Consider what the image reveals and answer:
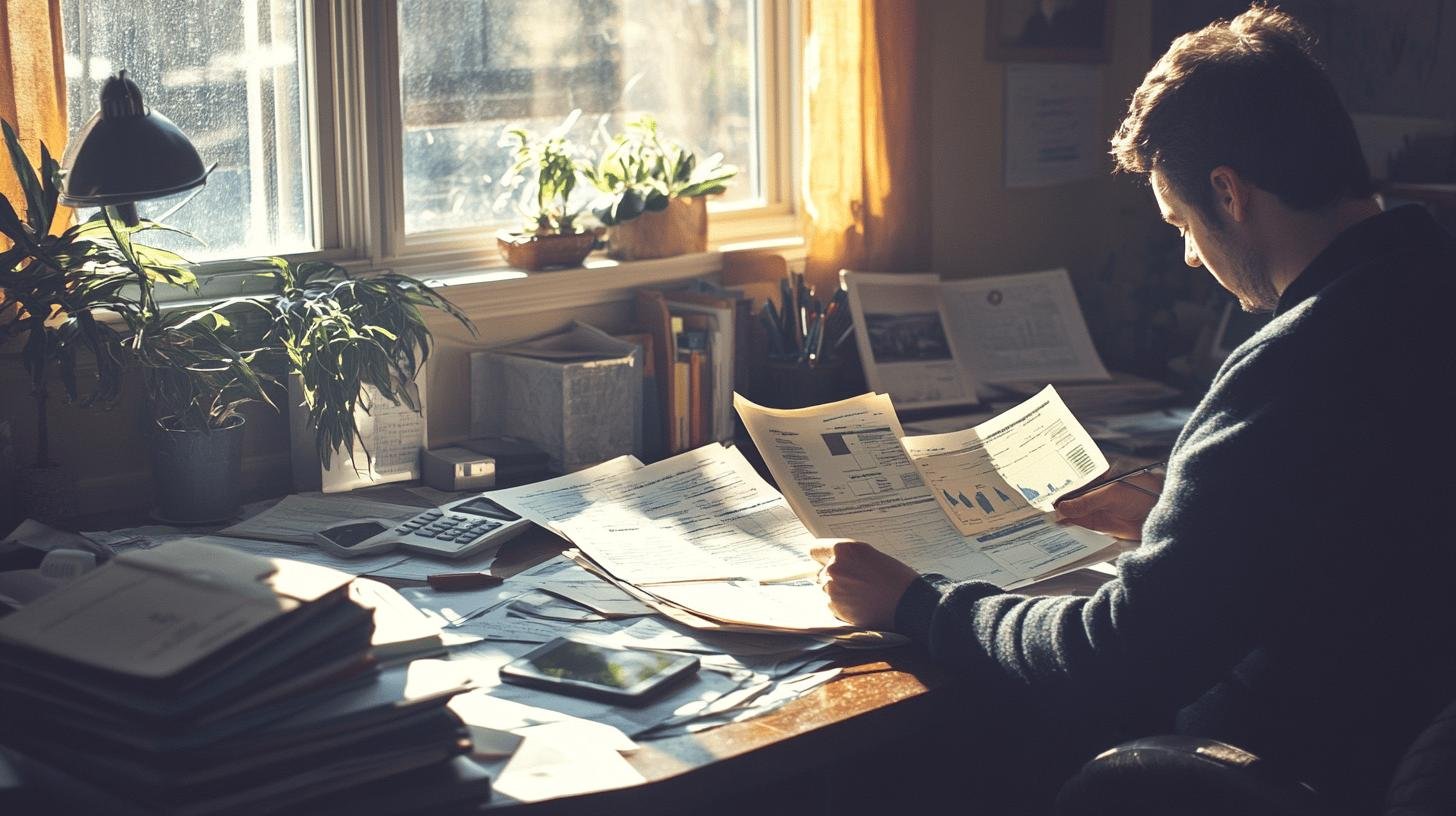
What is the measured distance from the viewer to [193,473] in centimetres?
180

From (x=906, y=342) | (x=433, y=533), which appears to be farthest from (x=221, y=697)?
(x=906, y=342)

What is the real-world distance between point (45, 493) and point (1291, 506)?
1.44 m

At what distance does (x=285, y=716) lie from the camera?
1.09 metres

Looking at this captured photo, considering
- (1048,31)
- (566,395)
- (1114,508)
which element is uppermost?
(1048,31)

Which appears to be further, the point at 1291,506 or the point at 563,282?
the point at 563,282

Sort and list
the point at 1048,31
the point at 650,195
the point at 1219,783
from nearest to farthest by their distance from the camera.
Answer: the point at 1219,783 → the point at 650,195 → the point at 1048,31

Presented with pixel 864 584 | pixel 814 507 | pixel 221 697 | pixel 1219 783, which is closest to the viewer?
pixel 221 697

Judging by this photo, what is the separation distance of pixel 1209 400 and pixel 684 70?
5.26 feet

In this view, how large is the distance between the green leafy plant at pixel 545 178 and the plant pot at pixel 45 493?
84 centimetres

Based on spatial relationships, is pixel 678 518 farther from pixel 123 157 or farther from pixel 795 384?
pixel 123 157

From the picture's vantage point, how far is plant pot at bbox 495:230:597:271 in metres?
2.28

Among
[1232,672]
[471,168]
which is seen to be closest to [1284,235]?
[1232,672]

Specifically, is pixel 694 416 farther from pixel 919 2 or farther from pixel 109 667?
pixel 109 667

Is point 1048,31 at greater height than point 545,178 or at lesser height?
greater
